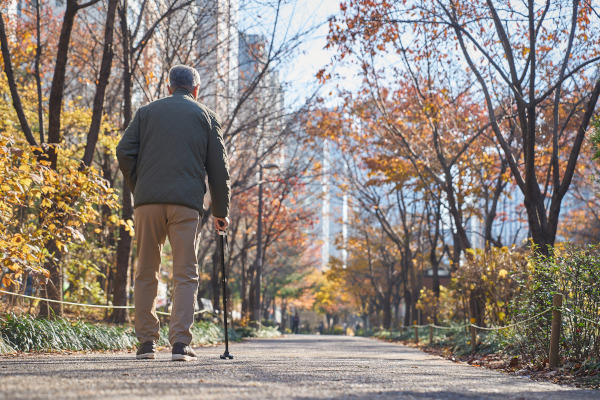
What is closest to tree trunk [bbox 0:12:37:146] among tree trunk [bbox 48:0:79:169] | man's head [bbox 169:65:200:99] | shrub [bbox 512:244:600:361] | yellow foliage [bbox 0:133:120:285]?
tree trunk [bbox 48:0:79:169]

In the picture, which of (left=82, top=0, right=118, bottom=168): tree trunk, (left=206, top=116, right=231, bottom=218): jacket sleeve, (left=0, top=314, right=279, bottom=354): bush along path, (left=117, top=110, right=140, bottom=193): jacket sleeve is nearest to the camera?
(left=117, top=110, right=140, bottom=193): jacket sleeve

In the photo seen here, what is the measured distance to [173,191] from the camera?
5.25 metres

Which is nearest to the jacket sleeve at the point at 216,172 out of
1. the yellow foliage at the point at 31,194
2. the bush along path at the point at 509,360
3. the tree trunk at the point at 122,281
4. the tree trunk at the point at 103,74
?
the yellow foliage at the point at 31,194

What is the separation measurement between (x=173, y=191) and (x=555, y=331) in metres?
3.66

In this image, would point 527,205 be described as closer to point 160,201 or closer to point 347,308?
point 160,201

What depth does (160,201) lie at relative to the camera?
5258 mm

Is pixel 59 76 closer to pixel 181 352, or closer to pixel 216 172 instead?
pixel 216 172

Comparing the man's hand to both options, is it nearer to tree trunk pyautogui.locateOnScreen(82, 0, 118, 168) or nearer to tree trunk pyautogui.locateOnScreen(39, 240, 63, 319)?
tree trunk pyautogui.locateOnScreen(39, 240, 63, 319)

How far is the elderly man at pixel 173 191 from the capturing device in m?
5.29

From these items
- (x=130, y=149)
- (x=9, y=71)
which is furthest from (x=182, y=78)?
(x=9, y=71)

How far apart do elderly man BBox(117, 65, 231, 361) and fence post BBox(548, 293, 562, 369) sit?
3.11 metres

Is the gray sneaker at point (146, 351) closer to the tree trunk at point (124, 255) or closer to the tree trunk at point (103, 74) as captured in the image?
the tree trunk at point (103, 74)

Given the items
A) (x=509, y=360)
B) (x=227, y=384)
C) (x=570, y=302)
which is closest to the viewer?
(x=227, y=384)

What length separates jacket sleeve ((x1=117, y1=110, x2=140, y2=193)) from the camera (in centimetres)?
543
